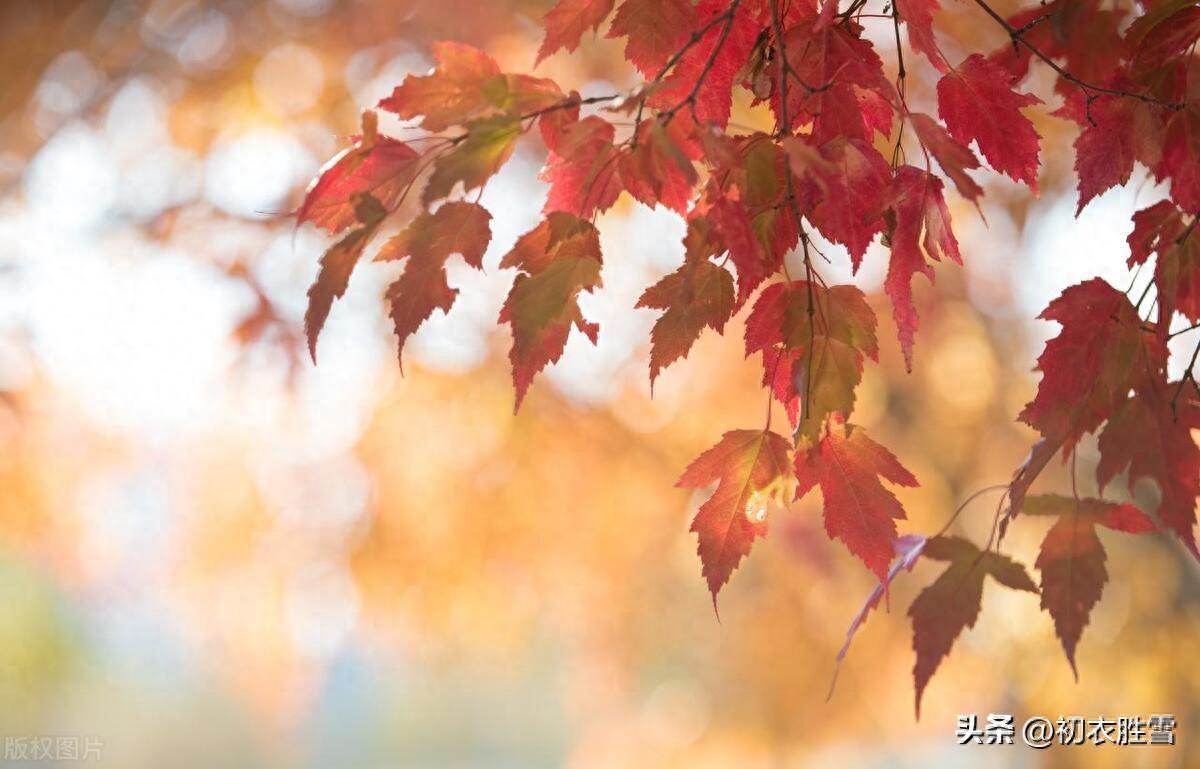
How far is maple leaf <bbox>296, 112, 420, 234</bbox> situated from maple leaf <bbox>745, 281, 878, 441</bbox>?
249 mm

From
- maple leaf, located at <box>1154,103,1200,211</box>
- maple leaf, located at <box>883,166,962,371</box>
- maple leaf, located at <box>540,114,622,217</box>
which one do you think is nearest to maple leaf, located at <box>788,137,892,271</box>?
maple leaf, located at <box>883,166,962,371</box>

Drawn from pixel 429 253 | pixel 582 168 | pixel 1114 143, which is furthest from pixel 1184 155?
pixel 429 253

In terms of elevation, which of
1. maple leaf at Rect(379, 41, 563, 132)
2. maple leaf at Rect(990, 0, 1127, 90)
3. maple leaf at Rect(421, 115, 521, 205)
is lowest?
maple leaf at Rect(421, 115, 521, 205)

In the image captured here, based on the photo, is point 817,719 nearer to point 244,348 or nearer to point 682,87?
point 244,348

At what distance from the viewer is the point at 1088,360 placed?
0.64 meters

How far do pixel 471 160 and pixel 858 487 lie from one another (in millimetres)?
340

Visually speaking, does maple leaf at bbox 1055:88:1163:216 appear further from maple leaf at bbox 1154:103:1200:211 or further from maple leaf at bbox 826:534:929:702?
maple leaf at bbox 826:534:929:702

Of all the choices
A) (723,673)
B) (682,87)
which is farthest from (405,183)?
(723,673)

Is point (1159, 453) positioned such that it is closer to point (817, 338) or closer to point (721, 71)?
point (817, 338)

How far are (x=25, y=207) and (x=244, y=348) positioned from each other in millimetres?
567

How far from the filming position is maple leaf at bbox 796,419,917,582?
65 cm

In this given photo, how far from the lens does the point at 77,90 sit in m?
2.03

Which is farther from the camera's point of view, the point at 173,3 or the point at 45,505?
→ the point at 45,505

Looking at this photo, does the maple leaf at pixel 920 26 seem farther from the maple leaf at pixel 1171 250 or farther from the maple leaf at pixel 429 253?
the maple leaf at pixel 429 253
